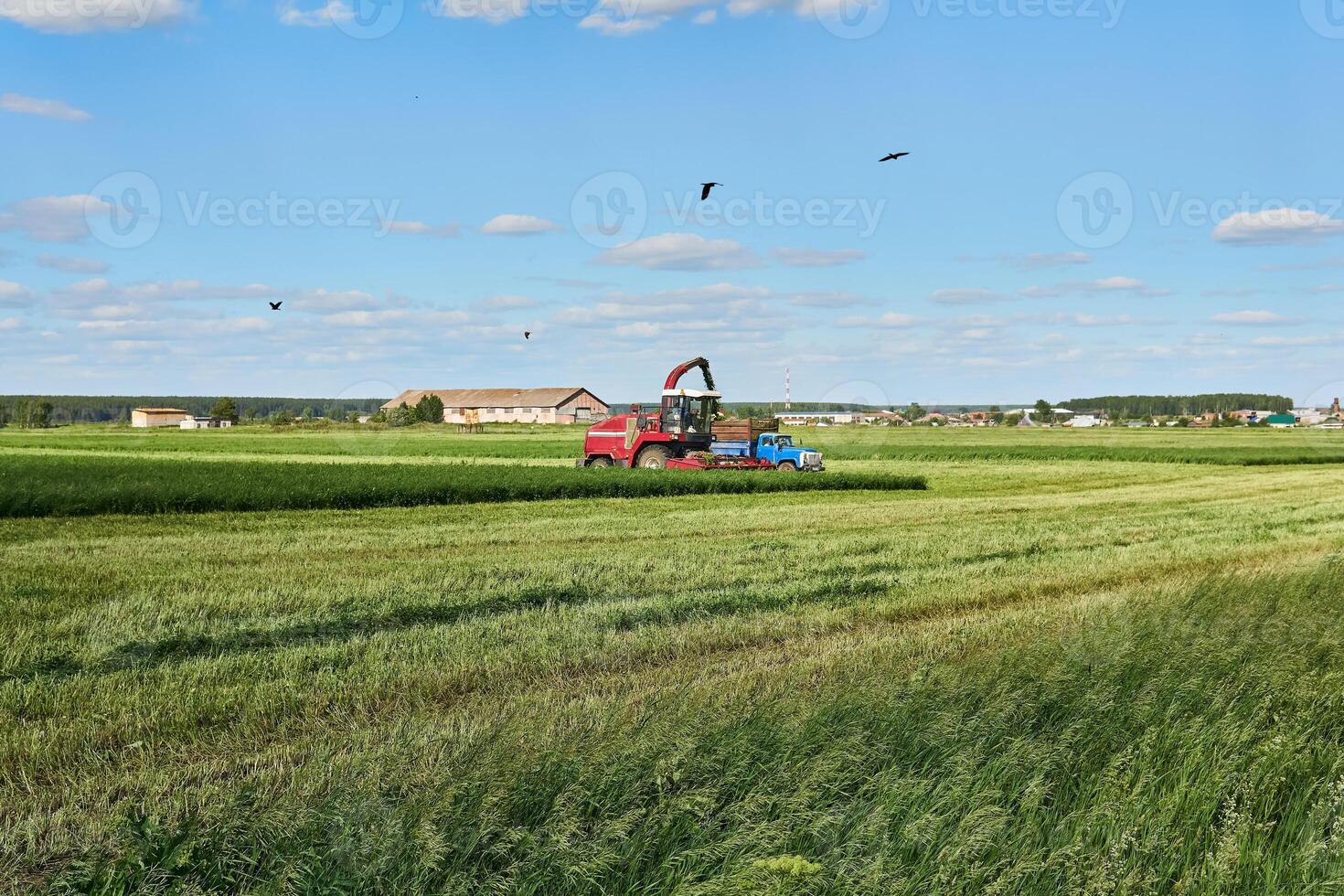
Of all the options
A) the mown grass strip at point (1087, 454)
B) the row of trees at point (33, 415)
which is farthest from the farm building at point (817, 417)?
the row of trees at point (33, 415)

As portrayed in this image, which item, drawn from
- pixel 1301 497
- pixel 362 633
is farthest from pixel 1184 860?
pixel 1301 497

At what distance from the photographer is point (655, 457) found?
3806 centimetres

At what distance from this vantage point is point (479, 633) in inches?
391

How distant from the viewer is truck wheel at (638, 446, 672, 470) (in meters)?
37.8

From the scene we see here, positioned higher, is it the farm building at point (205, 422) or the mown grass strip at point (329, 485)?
the farm building at point (205, 422)

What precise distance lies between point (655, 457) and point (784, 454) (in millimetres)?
5140

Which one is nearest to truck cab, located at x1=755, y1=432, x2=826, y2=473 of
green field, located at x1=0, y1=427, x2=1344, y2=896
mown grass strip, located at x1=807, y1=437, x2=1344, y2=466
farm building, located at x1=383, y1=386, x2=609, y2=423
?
mown grass strip, located at x1=807, y1=437, x2=1344, y2=466

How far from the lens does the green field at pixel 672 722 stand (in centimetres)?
445

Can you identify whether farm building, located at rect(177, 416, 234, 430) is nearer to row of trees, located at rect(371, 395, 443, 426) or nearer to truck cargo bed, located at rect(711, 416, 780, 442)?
row of trees, located at rect(371, 395, 443, 426)

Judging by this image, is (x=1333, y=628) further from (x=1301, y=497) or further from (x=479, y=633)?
(x=1301, y=497)

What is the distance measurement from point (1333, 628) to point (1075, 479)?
116 feet

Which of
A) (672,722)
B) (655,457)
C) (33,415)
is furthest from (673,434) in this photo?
(33,415)

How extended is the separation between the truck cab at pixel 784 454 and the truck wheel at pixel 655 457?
371cm

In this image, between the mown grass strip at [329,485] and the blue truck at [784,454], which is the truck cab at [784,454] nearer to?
the blue truck at [784,454]
